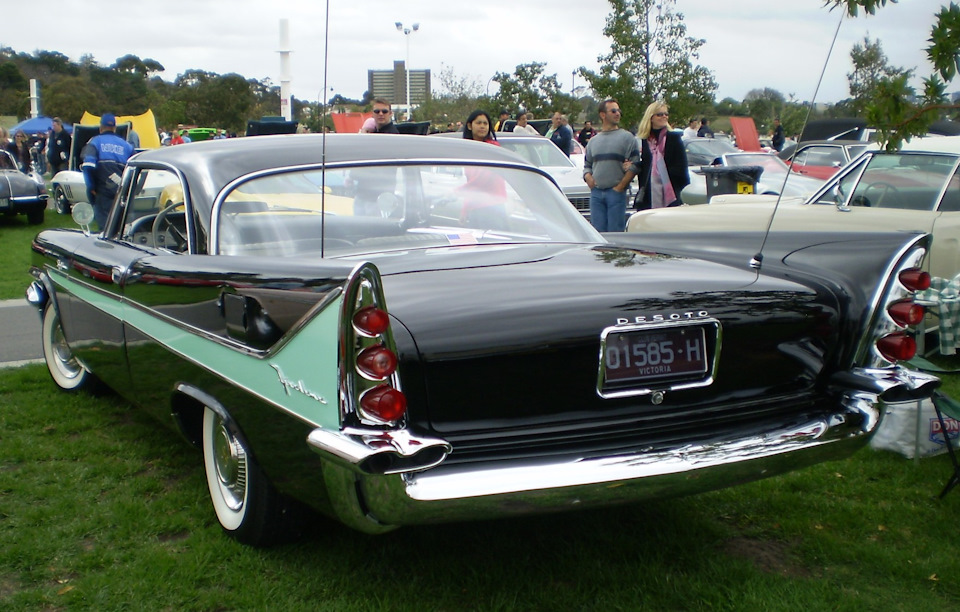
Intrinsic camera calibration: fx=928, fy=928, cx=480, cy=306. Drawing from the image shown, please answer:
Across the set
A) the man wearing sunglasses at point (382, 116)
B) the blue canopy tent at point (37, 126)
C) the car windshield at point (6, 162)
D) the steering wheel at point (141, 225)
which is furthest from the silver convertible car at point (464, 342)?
the blue canopy tent at point (37, 126)

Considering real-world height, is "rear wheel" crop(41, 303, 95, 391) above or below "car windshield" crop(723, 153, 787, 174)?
below

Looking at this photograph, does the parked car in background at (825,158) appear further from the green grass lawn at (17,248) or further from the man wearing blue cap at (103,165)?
the green grass lawn at (17,248)

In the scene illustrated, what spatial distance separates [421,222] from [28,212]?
45.3ft

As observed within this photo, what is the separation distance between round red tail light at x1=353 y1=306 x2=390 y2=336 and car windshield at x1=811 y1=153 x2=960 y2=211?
15.9 feet

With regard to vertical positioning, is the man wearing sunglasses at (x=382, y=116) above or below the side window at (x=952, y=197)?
above

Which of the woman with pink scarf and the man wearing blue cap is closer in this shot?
the woman with pink scarf

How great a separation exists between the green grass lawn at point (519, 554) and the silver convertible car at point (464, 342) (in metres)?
0.26

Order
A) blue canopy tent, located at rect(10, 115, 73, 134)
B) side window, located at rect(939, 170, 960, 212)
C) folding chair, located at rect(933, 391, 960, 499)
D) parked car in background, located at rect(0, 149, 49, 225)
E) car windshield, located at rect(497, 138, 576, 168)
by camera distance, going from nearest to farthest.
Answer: folding chair, located at rect(933, 391, 960, 499), side window, located at rect(939, 170, 960, 212), car windshield, located at rect(497, 138, 576, 168), parked car in background, located at rect(0, 149, 49, 225), blue canopy tent, located at rect(10, 115, 73, 134)

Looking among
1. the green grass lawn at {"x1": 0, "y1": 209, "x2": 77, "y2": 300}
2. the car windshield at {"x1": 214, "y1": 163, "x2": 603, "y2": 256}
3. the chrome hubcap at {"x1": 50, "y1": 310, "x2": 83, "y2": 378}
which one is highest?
the car windshield at {"x1": 214, "y1": 163, "x2": 603, "y2": 256}

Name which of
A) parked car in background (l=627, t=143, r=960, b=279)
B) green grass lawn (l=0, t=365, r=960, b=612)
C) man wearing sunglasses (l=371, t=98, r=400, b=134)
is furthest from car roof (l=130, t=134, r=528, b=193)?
man wearing sunglasses (l=371, t=98, r=400, b=134)

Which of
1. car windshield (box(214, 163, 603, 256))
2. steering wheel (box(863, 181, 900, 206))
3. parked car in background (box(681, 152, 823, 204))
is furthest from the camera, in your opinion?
parked car in background (box(681, 152, 823, 204))

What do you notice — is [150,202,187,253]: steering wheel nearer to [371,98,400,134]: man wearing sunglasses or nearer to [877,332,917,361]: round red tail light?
[877,332,917,361]: round red tail light

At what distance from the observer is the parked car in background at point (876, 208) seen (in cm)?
577

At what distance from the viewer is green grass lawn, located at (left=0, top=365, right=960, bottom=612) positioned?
2891 mm
